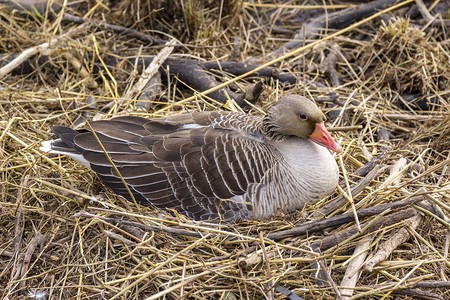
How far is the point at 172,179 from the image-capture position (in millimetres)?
4816

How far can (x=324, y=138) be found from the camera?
4.75 meters

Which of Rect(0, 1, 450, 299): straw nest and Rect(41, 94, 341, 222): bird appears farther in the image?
Rect(41, 94, 341, 222): bird

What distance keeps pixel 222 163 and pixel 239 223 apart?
Answer: 55 cm

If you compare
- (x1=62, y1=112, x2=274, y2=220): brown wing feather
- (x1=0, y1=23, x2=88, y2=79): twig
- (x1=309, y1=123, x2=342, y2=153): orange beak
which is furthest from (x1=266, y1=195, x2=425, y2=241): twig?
(x1=0, y1=23, x2=88, y2=79): twig

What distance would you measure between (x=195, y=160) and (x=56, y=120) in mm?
2186

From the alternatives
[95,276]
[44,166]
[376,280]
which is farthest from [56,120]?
[376,280]

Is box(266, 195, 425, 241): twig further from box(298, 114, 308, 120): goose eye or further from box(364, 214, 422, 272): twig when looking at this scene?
box(298, 114, 308, 120): goose eye

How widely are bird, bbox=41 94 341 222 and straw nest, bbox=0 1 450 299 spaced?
0.17 metres

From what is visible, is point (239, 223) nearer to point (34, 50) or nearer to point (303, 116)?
point (303, 116)

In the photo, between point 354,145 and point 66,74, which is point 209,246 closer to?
point 354,145

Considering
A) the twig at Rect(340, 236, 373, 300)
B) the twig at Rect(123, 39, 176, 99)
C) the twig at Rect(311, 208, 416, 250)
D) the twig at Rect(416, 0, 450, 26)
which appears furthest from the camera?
the twig at Rect(416, 0, 450, 26)

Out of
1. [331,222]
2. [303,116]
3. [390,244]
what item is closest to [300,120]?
[303,116]

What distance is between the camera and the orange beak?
4715 mm

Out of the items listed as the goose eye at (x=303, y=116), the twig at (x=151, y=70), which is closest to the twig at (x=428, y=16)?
the twig at (x=151, y=70)
